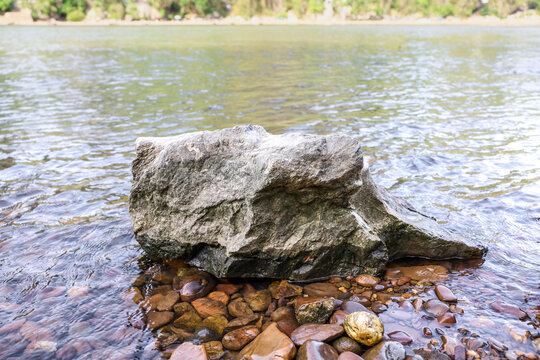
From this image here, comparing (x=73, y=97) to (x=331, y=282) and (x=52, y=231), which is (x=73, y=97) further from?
(x=331, y=282)

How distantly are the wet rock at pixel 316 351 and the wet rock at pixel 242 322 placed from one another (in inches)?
25.9

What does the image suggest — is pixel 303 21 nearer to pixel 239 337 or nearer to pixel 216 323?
pixel 216 323

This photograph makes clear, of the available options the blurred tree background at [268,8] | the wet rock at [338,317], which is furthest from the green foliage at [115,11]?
the wet rock at [338,317]

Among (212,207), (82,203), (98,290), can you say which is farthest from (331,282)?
(82,203)

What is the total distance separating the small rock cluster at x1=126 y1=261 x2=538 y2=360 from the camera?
3463 mm

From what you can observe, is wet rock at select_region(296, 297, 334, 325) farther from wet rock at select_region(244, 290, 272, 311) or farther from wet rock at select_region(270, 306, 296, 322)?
wet rock at select_region(244, 290, 272, 311)

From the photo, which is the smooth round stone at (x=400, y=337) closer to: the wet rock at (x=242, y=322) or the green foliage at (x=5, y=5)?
the wet rock at (x=242, y=322)

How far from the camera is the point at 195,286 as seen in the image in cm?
454

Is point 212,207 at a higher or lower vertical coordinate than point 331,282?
higher

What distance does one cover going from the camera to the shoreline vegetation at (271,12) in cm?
11250

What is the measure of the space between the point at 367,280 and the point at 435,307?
30.1 inches

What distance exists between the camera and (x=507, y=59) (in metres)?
26.8

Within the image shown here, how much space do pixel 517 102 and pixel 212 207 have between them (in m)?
13.7

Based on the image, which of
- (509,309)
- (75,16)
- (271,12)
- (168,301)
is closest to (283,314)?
(168,301)
